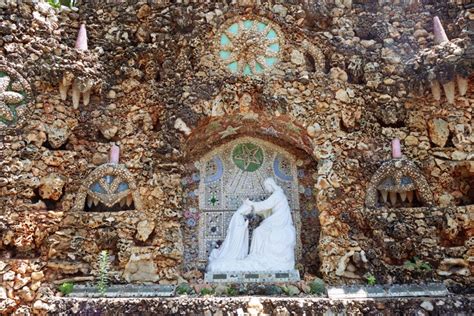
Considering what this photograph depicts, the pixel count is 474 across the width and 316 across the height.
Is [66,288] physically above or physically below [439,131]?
below

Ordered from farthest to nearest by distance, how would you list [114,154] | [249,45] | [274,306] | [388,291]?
[249,45] < [114,154] < [388,291] < [274,306]

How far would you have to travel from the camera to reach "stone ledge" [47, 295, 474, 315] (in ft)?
17.3

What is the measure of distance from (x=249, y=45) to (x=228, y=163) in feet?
6.02

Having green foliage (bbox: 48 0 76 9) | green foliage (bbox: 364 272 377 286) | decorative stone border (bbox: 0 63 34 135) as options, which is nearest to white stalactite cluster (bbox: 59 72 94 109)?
decorative stone border (bbox: 0 63 34 135)

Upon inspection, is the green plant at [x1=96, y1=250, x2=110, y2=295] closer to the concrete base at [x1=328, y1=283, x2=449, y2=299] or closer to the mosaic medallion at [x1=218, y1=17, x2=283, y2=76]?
the concrete base at [x1=328, y1=283, x2=449, y2=299]

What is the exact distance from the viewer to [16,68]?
257 inches

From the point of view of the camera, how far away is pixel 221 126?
7.08 meters

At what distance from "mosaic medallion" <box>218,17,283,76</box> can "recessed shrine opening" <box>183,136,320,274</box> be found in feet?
3.74

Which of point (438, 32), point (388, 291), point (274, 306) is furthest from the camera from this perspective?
point (438, 32)

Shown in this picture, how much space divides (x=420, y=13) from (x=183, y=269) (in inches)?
208

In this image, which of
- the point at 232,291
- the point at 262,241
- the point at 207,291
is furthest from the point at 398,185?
the point at 207,291

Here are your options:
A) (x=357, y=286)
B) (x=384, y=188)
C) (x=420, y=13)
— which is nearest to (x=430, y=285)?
(x=357, y=286)

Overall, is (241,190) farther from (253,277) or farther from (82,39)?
(82,39)

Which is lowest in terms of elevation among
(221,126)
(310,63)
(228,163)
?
(228,163)
